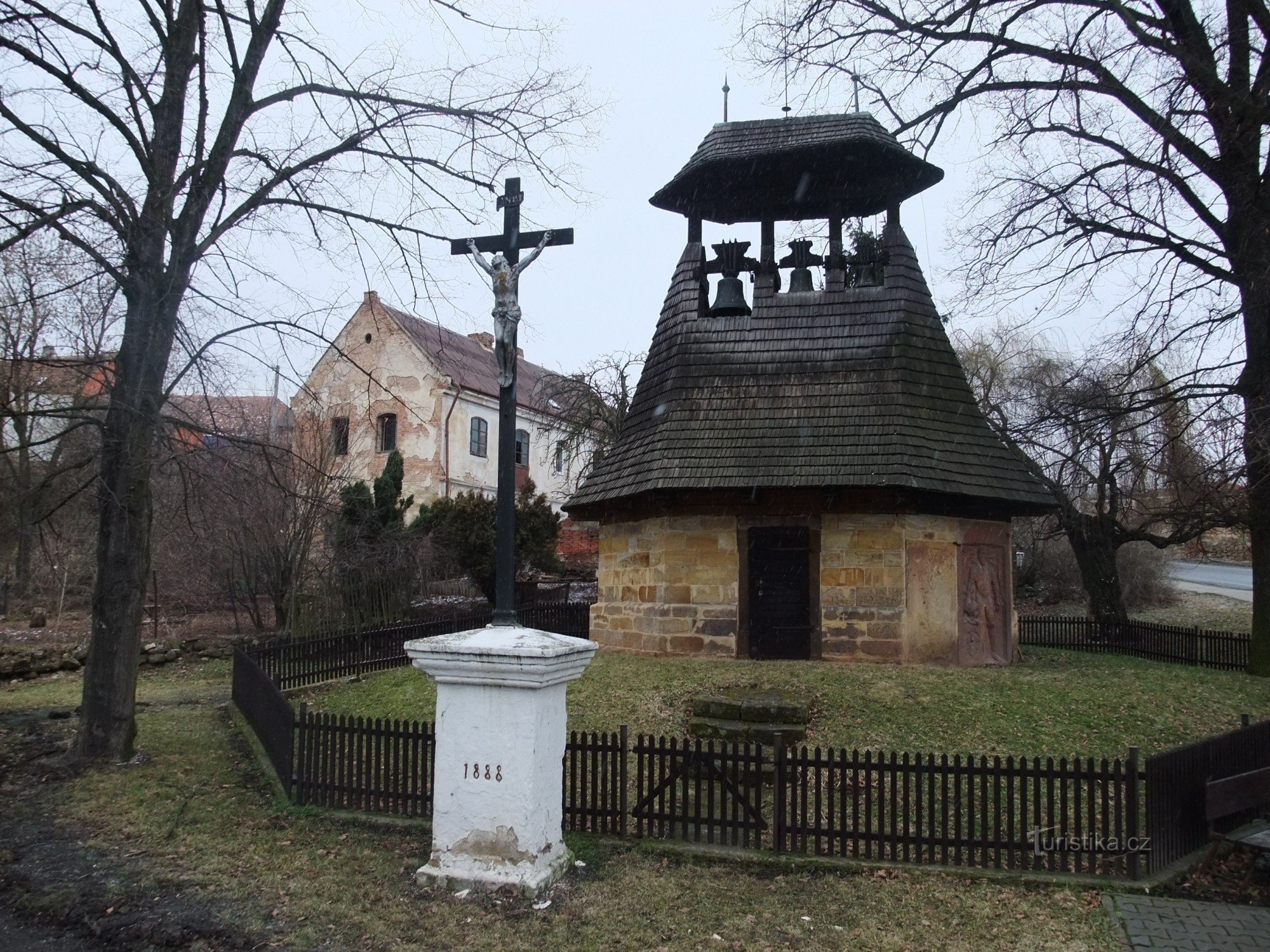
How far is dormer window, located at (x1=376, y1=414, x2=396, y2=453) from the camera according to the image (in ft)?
103

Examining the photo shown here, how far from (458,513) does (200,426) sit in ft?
42.6

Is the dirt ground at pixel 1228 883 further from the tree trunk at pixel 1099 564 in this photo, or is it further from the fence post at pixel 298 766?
the tree trunk at pixel 1099 564

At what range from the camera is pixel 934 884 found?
6012mm

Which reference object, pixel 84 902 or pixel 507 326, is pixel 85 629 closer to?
pixel 84 902

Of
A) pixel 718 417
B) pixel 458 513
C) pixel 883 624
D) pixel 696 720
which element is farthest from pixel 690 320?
pixel 458 513

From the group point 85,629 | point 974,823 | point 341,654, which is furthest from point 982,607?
point 85,629

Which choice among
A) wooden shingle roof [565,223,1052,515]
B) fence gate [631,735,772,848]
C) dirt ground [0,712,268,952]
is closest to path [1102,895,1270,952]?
fence gate [631,735,772,848]

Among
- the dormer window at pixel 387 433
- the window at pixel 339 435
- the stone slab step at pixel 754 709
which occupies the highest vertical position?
the dormer window at pixel 387 433

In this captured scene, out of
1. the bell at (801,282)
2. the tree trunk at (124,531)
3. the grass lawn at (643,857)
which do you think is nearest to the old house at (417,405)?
the bell at (801,282)

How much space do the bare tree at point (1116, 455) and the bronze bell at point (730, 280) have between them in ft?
16.2

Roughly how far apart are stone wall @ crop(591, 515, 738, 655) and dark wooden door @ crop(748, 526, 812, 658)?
0.96 feet

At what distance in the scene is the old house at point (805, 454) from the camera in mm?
12898

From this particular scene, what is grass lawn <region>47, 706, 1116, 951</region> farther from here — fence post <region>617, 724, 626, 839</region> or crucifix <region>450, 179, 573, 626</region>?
crucifix <region>450, 179, 573, 626</region>

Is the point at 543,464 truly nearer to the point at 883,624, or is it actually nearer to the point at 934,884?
the point at 883,624
